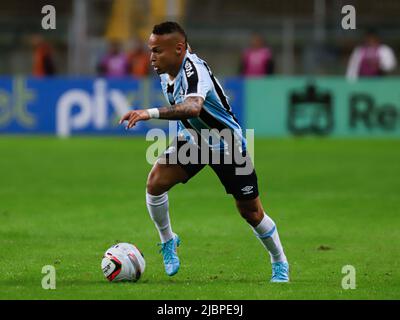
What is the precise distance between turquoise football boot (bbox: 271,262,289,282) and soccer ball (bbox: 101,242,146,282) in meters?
1.17

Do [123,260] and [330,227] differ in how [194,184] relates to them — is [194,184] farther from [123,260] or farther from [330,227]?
[123,260]

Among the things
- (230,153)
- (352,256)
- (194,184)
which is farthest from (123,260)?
(194,184)

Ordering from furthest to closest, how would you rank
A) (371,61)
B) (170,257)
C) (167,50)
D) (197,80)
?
(371,61), (170,257), (167,50), (197,80)

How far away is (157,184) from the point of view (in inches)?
351

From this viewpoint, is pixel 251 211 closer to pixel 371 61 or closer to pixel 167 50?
pixel 167 50

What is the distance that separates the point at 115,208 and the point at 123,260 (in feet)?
17.0

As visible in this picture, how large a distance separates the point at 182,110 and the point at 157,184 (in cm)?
108

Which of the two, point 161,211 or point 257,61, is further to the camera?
point 257,61

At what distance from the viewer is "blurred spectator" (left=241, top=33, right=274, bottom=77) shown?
26.1m

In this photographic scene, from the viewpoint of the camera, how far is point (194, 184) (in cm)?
1688

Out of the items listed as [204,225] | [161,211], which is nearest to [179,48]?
[161,211]

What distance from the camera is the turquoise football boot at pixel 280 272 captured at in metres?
8.70

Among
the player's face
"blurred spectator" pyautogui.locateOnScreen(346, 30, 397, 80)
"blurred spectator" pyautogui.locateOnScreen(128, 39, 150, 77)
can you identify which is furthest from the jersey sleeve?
"blurred spectator" pyautogui.locateOnScreen(346, 30, 397, 80)

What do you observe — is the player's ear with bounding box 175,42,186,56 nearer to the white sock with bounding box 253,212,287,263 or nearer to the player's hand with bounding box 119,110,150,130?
the player's hand with bounding box 119,110,150,130
